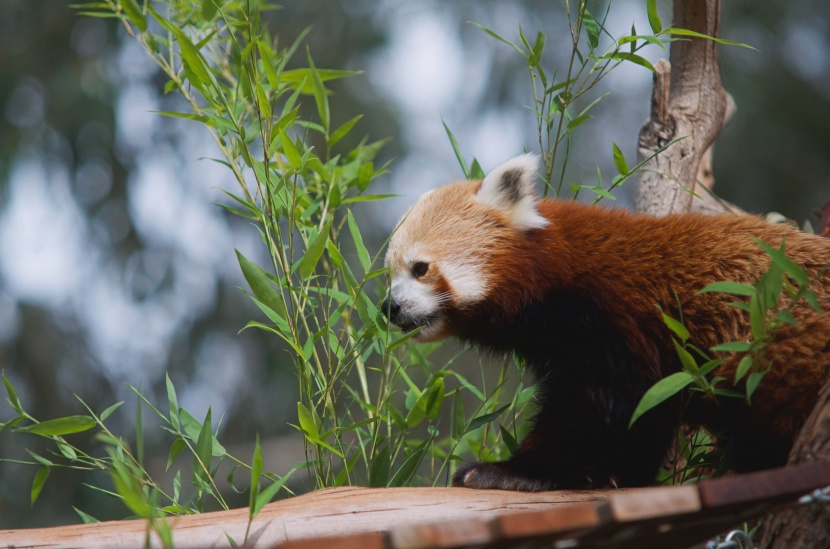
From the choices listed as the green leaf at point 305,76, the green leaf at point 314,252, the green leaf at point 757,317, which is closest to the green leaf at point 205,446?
the green leaf at point 314,252

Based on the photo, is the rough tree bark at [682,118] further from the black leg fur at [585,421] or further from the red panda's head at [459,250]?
the black leg fur at [585,421]

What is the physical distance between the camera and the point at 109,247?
7.34 metres

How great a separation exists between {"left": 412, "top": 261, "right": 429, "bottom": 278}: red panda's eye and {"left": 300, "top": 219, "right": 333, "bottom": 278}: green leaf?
351 millimetres

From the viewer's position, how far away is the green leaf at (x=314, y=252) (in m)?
2.04

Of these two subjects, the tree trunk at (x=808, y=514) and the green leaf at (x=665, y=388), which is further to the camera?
the green leaf at (x=665, y=388)

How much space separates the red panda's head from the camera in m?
2.34

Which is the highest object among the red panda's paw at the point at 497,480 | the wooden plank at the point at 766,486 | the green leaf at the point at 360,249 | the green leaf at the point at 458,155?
the green leaf at the point at 458,155

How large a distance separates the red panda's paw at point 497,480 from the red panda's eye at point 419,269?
562mm

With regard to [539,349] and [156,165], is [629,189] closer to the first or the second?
[156,165]

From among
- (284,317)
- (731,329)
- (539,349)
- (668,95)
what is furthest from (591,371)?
(668,95)

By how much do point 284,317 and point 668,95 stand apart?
158 cm

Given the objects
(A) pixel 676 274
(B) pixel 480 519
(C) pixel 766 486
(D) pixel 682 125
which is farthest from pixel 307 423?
(D) pixel 682 125

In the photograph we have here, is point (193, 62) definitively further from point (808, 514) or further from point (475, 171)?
point (808, 514)

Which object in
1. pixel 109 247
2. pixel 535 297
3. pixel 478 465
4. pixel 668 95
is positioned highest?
pixel 668 95
